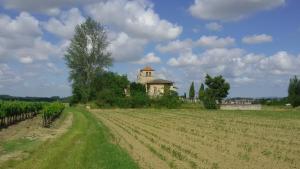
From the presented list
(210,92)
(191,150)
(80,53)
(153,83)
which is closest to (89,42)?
(80,53)

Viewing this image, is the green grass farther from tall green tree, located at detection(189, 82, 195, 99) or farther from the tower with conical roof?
tall green tree, located at detection(189, 82, 195, 99)

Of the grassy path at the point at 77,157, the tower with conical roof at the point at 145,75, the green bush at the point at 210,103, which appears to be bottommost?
the grassy path at the point at 77,157

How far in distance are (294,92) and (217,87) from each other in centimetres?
1632

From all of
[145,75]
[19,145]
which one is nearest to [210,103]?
[145,75]

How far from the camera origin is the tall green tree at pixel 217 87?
9481cm

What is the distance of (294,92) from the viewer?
9544cm

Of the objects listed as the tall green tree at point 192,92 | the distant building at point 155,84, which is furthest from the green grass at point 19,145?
the tall green tree at point 192,92

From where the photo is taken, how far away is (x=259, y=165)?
49.3 feet

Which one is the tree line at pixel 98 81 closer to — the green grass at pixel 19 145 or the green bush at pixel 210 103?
the green bush at pixel 210 103

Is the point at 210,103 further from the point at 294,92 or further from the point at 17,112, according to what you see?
the point at 17,112

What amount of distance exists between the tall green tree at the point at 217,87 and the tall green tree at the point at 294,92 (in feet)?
43.6

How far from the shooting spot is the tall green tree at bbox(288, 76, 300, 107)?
93250mm

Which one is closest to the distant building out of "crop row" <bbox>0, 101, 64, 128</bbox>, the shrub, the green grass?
the shrub

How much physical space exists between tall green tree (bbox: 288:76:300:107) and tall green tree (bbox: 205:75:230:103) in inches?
523
